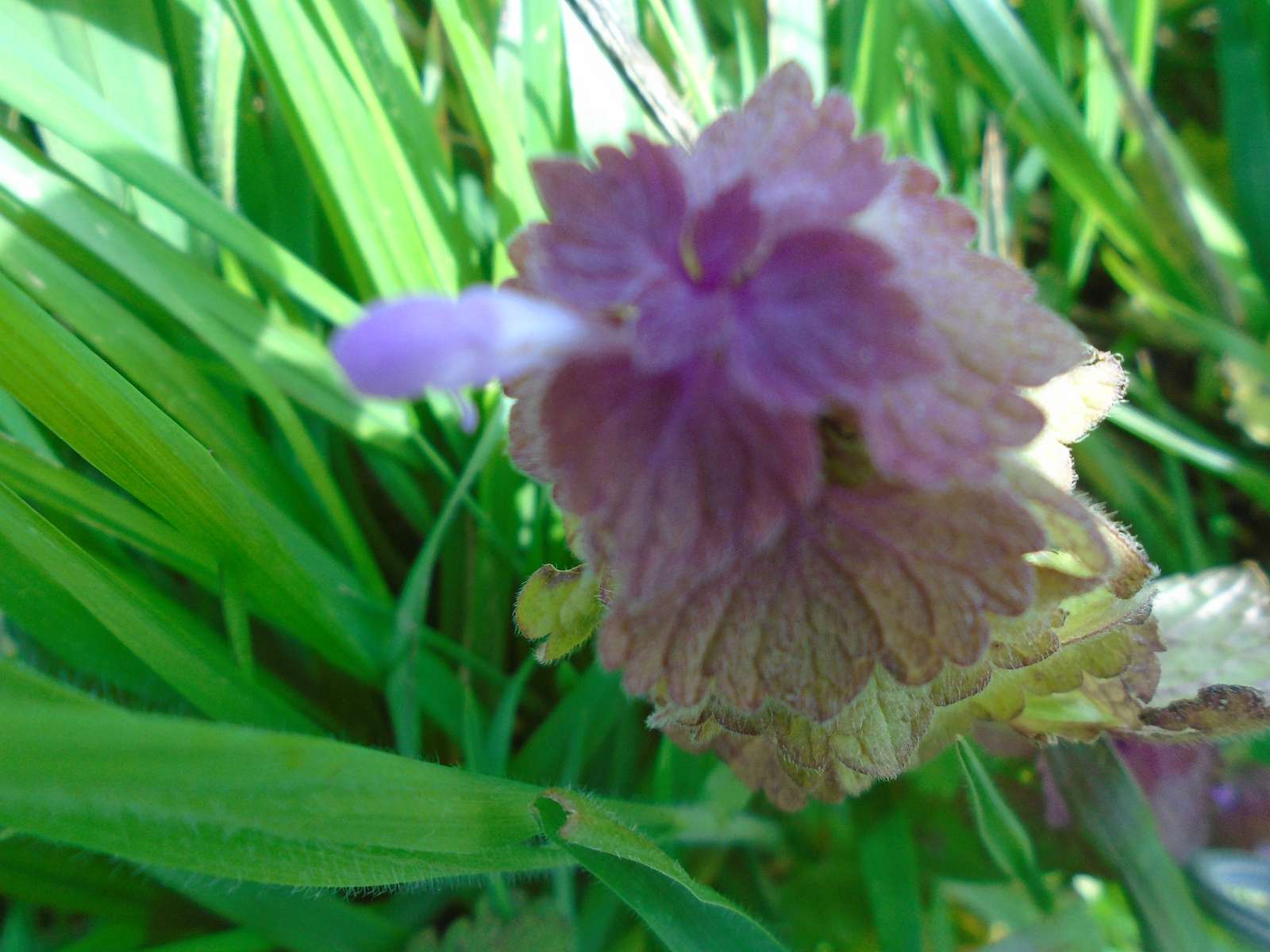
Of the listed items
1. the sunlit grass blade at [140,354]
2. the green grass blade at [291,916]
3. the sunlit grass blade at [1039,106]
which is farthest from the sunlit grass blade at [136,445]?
the sunlit grass blade at [1039,106]

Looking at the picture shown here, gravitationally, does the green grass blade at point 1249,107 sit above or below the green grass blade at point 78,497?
below

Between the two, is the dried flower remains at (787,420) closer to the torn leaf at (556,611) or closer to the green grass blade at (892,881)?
the torn leaf at (556,611)

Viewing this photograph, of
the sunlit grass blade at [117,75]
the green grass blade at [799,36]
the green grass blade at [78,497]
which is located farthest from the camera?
the green grass blade at [799,36]

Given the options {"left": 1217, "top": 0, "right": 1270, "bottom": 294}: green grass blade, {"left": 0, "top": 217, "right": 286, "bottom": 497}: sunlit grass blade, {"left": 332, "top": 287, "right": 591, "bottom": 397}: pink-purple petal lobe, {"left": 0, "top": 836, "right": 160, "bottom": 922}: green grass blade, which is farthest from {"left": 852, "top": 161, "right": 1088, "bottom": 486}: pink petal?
{"left": 1217, "top": 0, "right": 1270, "bottom": 294}: green grass blade

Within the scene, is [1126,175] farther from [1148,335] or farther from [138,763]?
[138,763]

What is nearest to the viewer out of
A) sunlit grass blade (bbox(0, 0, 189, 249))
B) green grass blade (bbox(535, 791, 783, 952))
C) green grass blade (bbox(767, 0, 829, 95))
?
green grass blade (bbox(535, 791, 783, 952))

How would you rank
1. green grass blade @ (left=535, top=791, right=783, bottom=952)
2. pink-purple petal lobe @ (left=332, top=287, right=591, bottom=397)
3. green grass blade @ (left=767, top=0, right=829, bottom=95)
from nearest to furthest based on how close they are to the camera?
pink-purple petal lobe @ (left=332, top=287, right=591, bottom=397) → green grass blade @ (left=535, top=791, right=783, bottom=952) → green grass blade @ (left=767, top=0, right=829, bottom=95)

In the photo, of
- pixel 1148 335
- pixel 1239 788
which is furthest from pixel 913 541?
pixel 1148 335

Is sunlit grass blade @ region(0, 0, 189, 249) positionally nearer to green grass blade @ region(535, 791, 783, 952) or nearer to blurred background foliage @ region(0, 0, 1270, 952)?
blurred background foliage @ region(0, 0, 1270, 952)

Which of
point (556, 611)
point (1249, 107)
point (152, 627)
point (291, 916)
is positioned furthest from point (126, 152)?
point (1249, 107)
